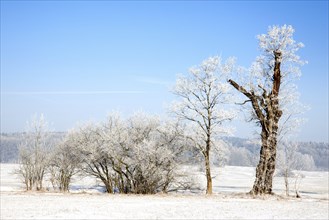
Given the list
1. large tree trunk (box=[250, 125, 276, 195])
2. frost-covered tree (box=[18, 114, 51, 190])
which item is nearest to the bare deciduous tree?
frost-covered tree (box=[18, 114, 51, 190])

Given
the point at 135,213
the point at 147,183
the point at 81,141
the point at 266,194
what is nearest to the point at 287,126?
the point at 266,194

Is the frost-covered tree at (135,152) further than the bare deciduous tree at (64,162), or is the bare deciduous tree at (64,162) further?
the bare deciduous tree at (64,162)

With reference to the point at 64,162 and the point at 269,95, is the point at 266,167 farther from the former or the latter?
the point at 64,162

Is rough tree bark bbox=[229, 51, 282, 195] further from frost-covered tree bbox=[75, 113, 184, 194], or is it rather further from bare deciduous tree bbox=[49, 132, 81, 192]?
bare deciduous tree bbox=[49, 132, 81, 192]

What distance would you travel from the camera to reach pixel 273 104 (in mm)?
26734

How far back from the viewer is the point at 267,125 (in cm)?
2703

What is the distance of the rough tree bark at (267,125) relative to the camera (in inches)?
1043

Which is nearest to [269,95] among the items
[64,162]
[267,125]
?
[267,125]

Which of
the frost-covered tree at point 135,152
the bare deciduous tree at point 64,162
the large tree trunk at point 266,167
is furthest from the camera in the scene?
the bare deciduous tree at point 64,162

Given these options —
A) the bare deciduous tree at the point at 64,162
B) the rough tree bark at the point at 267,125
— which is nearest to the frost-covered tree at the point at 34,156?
the bare deciduous tree at the point at 64,162

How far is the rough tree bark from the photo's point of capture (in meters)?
26.5

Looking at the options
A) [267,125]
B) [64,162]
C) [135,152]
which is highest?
[267,125]

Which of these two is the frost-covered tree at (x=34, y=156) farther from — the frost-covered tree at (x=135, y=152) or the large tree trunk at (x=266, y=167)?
the large tree trunk at (x=266, y=167)

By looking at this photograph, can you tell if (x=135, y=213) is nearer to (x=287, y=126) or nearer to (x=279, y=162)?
(x=287, y=126)
